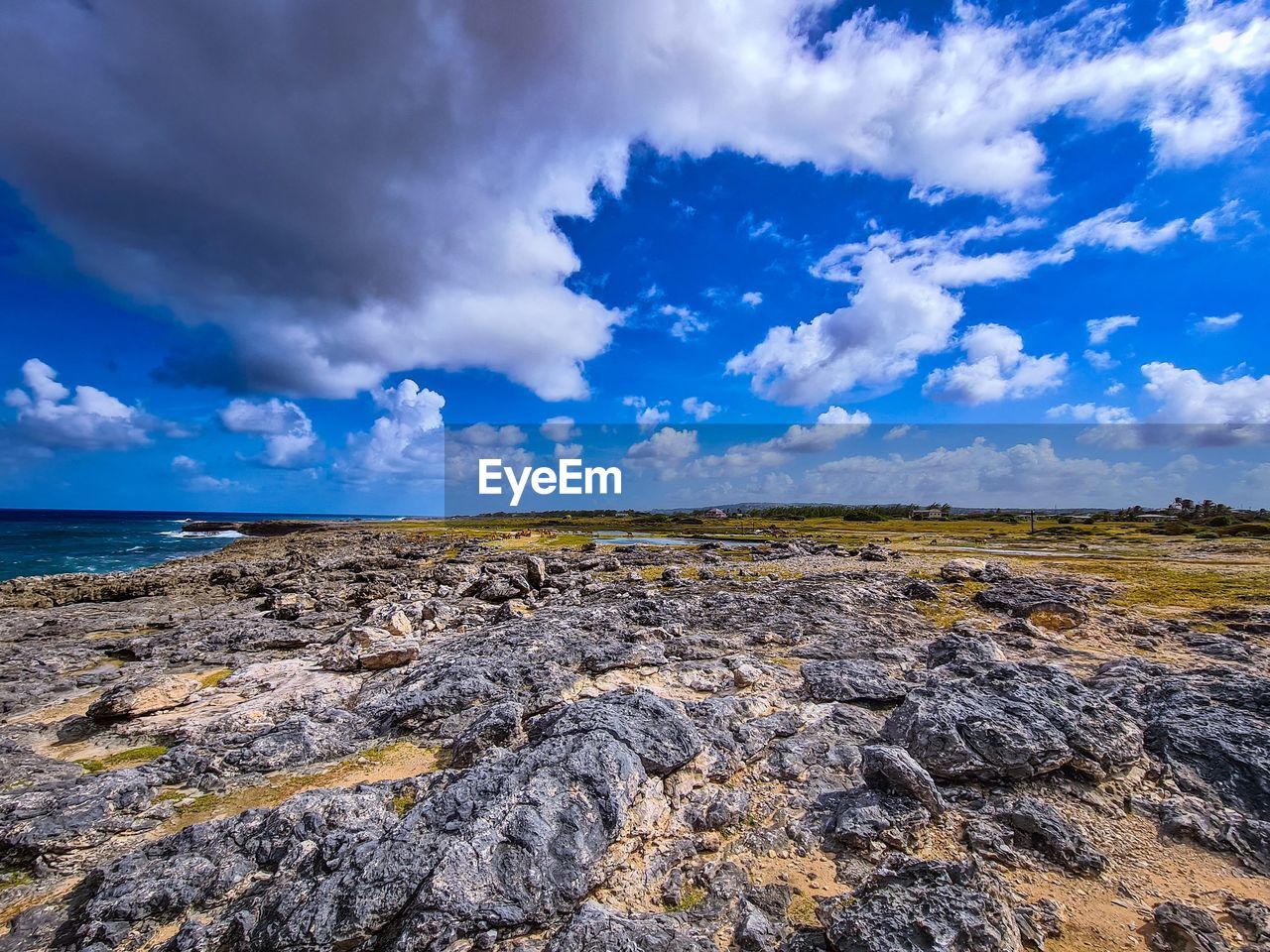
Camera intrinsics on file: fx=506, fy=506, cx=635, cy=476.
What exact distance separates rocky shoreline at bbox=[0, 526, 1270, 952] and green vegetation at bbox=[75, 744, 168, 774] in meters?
0.07

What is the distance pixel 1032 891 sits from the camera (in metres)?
7.05

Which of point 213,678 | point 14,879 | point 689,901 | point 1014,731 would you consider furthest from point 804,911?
point 213,678

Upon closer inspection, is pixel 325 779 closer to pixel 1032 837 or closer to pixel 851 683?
pixel 851 683

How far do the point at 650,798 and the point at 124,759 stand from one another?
12.5m

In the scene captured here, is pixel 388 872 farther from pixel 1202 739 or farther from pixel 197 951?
pixel 1202 739

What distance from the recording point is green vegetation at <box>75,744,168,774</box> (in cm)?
1138

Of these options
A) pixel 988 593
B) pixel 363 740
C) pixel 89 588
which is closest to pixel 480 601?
pixel 363 740

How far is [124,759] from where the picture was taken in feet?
38.4

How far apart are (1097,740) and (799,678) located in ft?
20.8

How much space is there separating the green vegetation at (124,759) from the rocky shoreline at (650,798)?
70 mm

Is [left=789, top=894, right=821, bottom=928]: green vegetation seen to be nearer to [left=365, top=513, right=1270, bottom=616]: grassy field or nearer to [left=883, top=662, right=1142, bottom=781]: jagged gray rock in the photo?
[left=883, top=662, right=1142, bottom=781]: jagged gray rock

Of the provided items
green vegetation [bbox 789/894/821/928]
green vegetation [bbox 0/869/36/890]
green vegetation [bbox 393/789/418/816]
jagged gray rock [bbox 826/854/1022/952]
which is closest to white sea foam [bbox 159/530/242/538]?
green vegetation [bbox 0/869/36/890]

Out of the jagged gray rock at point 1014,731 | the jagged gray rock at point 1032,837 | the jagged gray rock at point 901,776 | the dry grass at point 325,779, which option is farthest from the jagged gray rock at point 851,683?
the dry grass at point 325,779

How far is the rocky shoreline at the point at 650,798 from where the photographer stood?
641 cm
